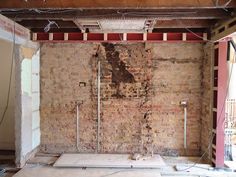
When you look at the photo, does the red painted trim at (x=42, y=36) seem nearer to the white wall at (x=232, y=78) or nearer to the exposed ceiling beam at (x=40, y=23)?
the exposed ceiling beam at (x=40, y=23)

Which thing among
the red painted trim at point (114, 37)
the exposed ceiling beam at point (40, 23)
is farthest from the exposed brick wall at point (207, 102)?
the exposed ceiling beam at point (40, 23)

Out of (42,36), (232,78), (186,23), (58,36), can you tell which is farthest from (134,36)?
(232,78)

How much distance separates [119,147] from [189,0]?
3.78 metres

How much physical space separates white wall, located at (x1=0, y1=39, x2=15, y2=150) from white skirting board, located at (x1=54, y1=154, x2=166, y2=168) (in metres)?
1.49

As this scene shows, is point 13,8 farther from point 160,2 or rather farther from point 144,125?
point 144,125

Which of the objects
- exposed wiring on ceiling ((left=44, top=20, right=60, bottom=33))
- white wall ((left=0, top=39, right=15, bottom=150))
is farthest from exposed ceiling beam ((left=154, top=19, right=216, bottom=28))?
white wall ((left=0, top=39, right=15, bottom=150))

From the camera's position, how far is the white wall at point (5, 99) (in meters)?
6.91

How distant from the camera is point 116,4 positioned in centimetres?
421

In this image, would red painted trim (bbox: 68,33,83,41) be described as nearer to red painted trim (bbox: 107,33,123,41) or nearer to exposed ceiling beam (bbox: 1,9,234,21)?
red painted trim (bbox: 107,33,123,41)

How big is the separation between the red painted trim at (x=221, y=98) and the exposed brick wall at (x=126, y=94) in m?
1.02

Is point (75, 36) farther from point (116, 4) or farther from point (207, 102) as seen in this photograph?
point (207, 102)

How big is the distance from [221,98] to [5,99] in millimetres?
4725

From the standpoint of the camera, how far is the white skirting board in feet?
18.8

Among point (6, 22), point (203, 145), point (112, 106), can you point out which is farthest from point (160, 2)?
point (203, 145)
